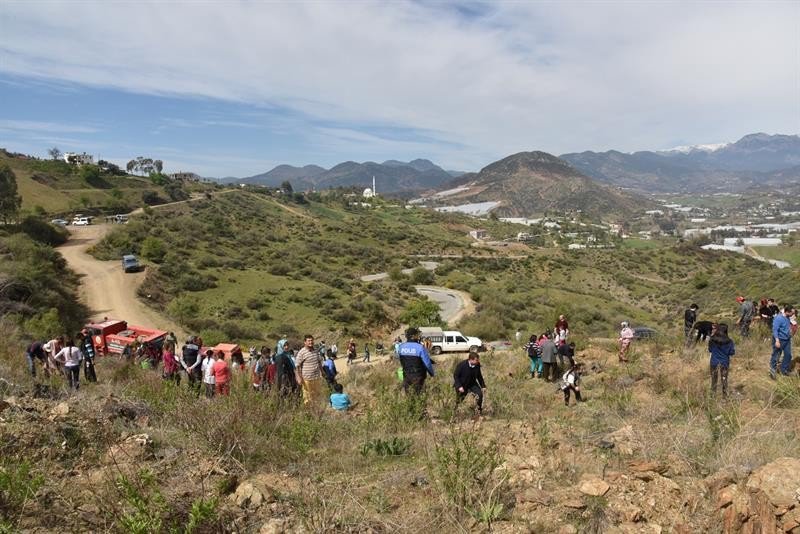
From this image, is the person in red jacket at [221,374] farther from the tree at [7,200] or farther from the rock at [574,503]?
the tree at [7,200]

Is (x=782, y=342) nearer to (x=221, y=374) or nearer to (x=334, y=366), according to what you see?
(x=334, y=366)

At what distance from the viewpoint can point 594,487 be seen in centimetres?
371

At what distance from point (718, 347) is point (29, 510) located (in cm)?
883

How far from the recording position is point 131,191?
84062 millimetres

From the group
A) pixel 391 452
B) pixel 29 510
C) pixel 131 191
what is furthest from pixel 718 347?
pixel 131 191

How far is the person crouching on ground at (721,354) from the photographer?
24.3ft

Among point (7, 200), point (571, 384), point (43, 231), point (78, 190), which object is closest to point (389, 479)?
point (571, 384)

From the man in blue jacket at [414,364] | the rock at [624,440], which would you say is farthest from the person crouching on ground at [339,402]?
the rock at [624,440]

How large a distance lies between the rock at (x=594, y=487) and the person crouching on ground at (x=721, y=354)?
15.8 feet

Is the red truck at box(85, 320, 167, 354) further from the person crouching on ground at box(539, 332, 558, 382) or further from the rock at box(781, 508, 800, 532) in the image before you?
the rock at box(781, 508, 800, 532)

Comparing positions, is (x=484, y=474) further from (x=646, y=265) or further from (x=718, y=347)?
(x=646, y=265)

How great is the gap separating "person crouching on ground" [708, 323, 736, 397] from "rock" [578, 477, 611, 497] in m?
4.82

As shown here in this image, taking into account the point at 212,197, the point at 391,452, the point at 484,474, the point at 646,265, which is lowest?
the point at 646,265

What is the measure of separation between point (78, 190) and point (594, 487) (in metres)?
94.6
